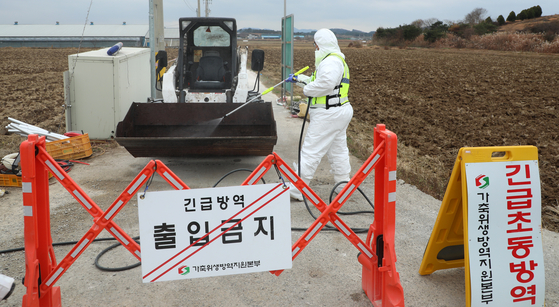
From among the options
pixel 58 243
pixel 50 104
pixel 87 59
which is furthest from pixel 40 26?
pixel 58 243

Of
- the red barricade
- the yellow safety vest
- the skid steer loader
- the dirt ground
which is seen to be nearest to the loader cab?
the skid steer loader

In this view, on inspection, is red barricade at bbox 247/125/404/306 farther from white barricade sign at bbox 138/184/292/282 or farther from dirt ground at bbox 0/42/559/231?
dirt ground at bbox 0/42/559/231

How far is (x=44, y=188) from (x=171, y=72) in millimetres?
5837

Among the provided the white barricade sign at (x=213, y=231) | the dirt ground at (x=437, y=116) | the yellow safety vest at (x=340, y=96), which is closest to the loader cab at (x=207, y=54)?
the dirt ground at (x=437, y=116)

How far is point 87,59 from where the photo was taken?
7.82 metres

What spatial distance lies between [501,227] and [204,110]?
487cm

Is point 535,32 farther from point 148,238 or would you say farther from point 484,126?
point 148,238

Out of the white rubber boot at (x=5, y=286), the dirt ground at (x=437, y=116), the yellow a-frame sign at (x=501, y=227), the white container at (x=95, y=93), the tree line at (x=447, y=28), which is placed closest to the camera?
the white rubber boot at (x=5, y=286)

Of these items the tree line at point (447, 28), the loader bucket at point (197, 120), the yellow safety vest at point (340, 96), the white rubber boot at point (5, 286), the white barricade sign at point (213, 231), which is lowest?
the white rubber boot at point (5, 286)

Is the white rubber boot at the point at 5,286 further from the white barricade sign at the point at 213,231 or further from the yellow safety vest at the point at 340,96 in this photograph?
the yellow safety vest at the point at 340,96

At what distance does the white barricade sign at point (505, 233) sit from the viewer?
9.80 feet

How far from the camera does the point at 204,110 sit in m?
6.95

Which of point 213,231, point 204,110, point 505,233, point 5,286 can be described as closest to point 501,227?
point 505,233

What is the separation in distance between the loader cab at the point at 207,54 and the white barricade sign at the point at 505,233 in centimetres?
594
